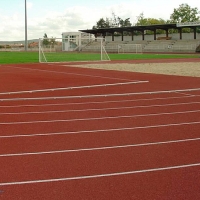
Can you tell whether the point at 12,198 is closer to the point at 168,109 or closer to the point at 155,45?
the point at 168,109

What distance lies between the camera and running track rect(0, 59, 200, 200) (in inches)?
154

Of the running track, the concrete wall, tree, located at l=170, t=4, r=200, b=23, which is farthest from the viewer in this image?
tree, located at l=170, t=4, r=200, b=23

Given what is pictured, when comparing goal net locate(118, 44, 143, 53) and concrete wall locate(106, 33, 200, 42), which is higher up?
concrete wall locate(106, 33, 200, 42)

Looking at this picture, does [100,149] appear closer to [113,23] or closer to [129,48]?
[129,48]

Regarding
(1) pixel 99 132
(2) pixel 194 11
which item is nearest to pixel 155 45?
(2) pixel 194 11

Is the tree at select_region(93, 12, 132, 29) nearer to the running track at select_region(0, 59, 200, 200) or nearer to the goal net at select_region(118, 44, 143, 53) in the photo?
the goal net at select_region(118, 44, 143, 53)

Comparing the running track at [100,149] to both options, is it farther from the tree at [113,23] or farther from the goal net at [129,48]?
the tree at [113,23]

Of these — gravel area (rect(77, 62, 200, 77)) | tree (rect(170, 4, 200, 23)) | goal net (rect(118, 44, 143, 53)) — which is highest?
tree (rect(170, 4, 200, 23))

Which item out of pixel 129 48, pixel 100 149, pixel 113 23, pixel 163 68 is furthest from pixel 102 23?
pixel 100 149

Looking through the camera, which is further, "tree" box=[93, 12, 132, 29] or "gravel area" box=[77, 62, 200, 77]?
"tree" box=[93, 12, 132, 29]

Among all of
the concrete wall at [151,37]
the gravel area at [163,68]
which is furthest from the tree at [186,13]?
the gravel area at [163,68]

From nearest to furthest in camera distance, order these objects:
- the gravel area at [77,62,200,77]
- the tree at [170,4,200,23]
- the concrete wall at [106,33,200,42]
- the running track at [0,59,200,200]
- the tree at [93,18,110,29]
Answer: the running track at [0,59,200,200]
the gravel area at [77,62,200,77]
the concrete wall at [106,33,200,42]
the tree at [170,4,200,23]
the tree at [93,18,110,29]

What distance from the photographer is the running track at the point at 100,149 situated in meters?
3.92

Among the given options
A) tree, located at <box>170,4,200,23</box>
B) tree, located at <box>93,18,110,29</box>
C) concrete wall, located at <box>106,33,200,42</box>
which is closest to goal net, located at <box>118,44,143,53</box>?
concrete wall, located at <box>106,33,200,42</box>
